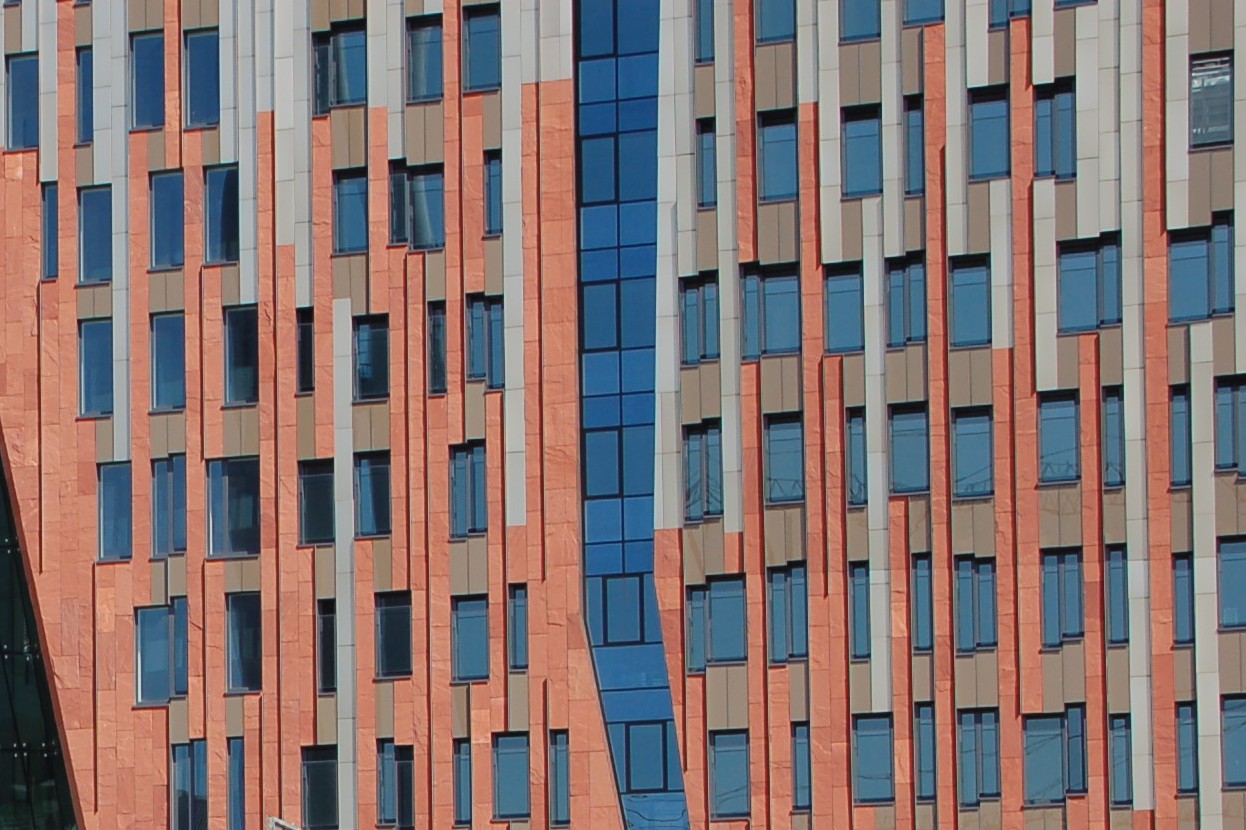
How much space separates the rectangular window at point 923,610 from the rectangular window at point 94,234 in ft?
57.7

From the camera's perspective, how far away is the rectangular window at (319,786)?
2078 inches

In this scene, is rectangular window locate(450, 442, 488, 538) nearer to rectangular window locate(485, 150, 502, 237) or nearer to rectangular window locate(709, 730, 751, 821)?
rectangular window locate(485, 150, 502, 237)

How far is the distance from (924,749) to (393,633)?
10487 millimetres

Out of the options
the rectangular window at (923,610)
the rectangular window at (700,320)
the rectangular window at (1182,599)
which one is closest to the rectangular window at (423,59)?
the rectangular window at (700,320)

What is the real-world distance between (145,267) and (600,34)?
10.3 metres

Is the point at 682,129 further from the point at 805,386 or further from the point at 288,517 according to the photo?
the point at 288,517

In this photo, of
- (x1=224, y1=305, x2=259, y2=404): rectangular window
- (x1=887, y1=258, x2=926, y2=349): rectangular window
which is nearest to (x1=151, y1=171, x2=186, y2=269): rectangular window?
(x1=224, y1=305, x2=259, y2=404): rectangular window

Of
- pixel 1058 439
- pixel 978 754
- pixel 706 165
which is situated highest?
pixel 706 165

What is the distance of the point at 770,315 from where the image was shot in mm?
51750

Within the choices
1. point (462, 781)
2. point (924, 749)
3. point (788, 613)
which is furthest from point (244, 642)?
point (924, 749)

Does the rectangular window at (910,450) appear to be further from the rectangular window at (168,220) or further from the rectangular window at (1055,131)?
the rectangular window at (168,220)

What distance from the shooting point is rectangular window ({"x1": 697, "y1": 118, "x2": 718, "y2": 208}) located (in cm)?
5216

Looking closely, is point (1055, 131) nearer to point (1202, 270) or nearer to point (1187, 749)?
point (1202, 270)

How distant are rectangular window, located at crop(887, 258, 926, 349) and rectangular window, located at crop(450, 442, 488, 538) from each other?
826 centimetres
